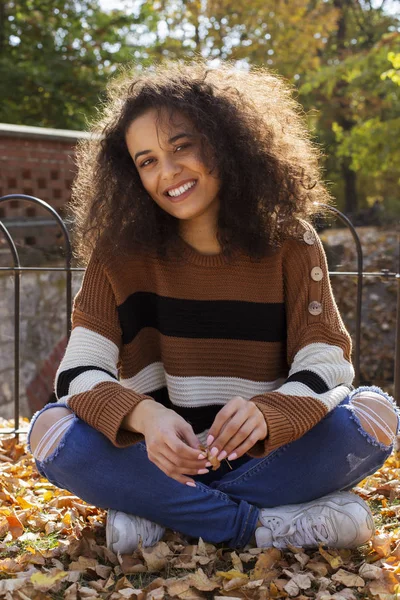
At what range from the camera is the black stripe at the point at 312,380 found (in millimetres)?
2127

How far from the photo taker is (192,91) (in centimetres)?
228

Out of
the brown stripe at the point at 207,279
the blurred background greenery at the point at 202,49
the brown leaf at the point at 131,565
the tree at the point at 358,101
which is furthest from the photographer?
the blurred background greenery at the point at 202,49

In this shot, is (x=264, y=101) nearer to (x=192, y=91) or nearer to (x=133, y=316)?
(x=192, y=91)

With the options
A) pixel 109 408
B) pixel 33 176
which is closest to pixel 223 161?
pixel 109 408

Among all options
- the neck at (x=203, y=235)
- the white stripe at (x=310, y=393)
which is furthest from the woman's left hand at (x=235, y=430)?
the neck at (x=203, y=235)

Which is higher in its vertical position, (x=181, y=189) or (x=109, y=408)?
(x=181, y=189)

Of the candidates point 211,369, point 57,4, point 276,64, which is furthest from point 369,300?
point 57,4

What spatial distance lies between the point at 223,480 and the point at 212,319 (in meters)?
0.50

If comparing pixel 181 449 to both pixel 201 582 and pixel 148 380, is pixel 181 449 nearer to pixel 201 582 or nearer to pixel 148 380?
pixel 201 582

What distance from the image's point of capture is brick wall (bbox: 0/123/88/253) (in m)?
6.87

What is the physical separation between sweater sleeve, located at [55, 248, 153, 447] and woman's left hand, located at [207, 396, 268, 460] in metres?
0.25

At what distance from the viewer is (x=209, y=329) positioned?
7.83 feet

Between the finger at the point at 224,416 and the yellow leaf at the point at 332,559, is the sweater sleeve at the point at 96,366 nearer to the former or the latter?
the finger at the point at 224,416

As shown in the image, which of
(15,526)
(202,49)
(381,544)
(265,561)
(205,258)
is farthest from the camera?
(202,49)
